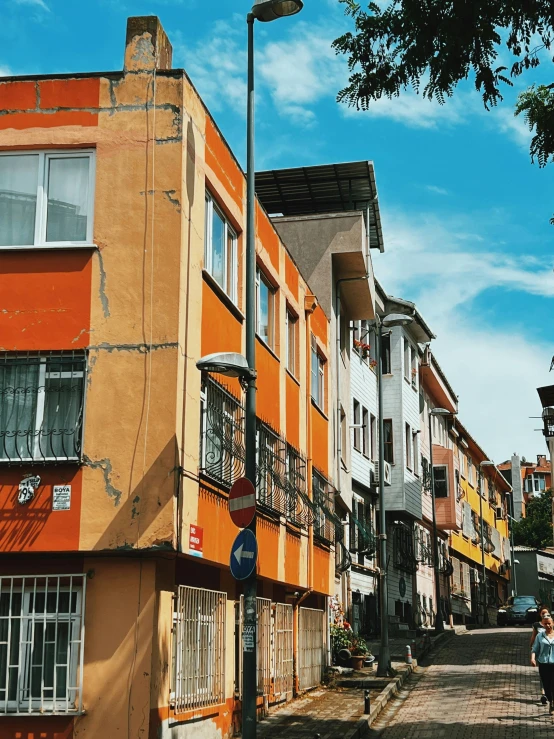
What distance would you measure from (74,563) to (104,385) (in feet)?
7.35

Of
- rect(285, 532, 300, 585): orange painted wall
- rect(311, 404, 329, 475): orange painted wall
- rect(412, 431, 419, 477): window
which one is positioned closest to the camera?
rect(285, 532, 300, 585): orange painted wall

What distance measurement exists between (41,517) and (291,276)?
32.7 ft

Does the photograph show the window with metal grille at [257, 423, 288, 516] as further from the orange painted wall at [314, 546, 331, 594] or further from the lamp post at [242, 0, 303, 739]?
the lamp post at [242, 0, 303, 739]

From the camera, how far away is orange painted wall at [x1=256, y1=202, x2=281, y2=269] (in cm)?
1842

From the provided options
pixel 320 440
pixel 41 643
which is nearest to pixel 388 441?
pixel 320 440

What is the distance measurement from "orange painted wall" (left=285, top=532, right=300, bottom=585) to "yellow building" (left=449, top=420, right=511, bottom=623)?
31806 mm

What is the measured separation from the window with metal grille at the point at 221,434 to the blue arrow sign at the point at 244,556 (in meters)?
2.12

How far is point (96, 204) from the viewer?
45.2 ft

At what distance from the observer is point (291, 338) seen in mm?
21953

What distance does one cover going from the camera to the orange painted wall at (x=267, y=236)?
1842cm

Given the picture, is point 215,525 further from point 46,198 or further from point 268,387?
point 46,198

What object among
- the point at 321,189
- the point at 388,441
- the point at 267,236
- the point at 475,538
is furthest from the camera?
the point at 475,538

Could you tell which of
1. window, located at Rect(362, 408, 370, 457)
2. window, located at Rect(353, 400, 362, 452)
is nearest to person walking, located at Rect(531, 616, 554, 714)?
window, located at Rect(353, 400, 362, 452)

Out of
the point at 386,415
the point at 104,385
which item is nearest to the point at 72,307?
the point at 104,385
